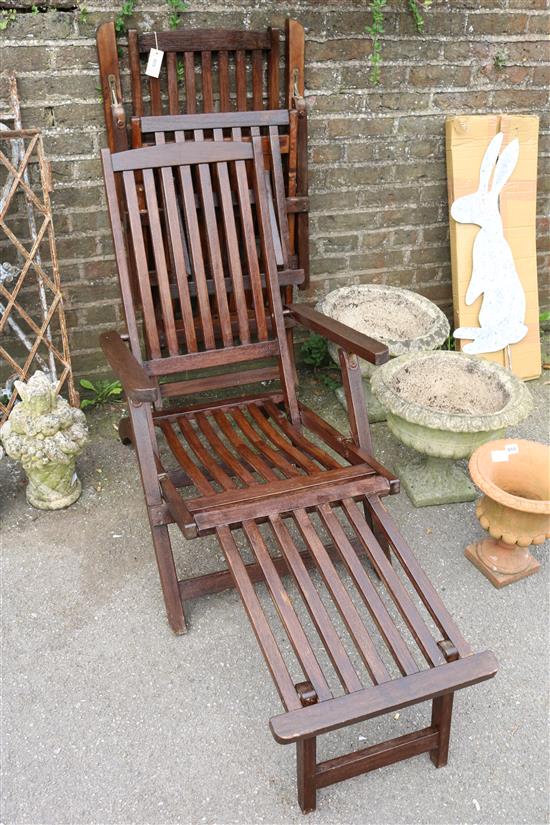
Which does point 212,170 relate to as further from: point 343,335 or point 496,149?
point 496,149

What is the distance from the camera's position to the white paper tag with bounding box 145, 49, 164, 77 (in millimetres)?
2762

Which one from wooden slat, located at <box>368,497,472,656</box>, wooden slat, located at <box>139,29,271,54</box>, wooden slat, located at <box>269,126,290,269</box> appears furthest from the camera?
wooden slat, located at <box>139,29,271,54</box>

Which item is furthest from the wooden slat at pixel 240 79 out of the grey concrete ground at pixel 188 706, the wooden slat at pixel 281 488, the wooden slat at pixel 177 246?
the grey concrete ground at pixel 188 706

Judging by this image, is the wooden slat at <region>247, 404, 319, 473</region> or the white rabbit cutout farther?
the white rabbit cutout

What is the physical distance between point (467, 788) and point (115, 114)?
2.55m

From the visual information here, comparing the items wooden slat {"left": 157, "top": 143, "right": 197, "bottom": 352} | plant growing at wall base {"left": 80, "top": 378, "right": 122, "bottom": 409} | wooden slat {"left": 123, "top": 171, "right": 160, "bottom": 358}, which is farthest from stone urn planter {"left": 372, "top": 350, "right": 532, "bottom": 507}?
plant growing at wall base {"left": 80, "top": 378, "right": 122, "bottom": 409}

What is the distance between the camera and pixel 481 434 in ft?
8.27

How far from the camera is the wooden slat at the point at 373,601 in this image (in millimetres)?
1775

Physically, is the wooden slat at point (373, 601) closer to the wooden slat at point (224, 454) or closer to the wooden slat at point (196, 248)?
the wooden slat at point (224, 454)

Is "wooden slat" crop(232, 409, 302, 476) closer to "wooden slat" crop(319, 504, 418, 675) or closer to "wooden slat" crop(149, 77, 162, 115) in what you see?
"wooden slat" crop(319, 504, 418, 675)

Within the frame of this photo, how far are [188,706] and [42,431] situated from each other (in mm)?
1129

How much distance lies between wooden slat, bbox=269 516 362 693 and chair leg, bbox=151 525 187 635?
36 centimetres

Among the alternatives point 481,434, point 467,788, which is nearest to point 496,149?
point 481,434

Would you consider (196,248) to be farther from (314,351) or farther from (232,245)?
(314,351)
